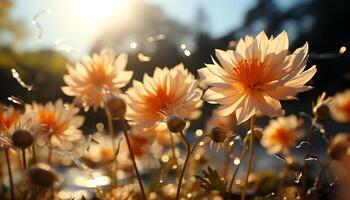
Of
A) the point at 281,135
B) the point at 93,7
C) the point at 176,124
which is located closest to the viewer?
the point at 176,124

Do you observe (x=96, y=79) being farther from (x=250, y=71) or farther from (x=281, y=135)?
(x=281, y=135)

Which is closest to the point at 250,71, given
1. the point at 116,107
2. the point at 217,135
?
the point at 217,135

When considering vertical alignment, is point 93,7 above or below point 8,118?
above

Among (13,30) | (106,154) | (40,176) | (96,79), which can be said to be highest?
(13,30)

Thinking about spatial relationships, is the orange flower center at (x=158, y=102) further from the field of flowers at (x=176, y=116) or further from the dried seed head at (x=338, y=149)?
the dried seed head at (x=338, y=149)

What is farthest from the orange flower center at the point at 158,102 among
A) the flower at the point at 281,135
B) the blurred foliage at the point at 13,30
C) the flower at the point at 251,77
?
the blurred foliage at the point at 13,30

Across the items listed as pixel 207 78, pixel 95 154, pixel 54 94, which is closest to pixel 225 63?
pixel 207 78
